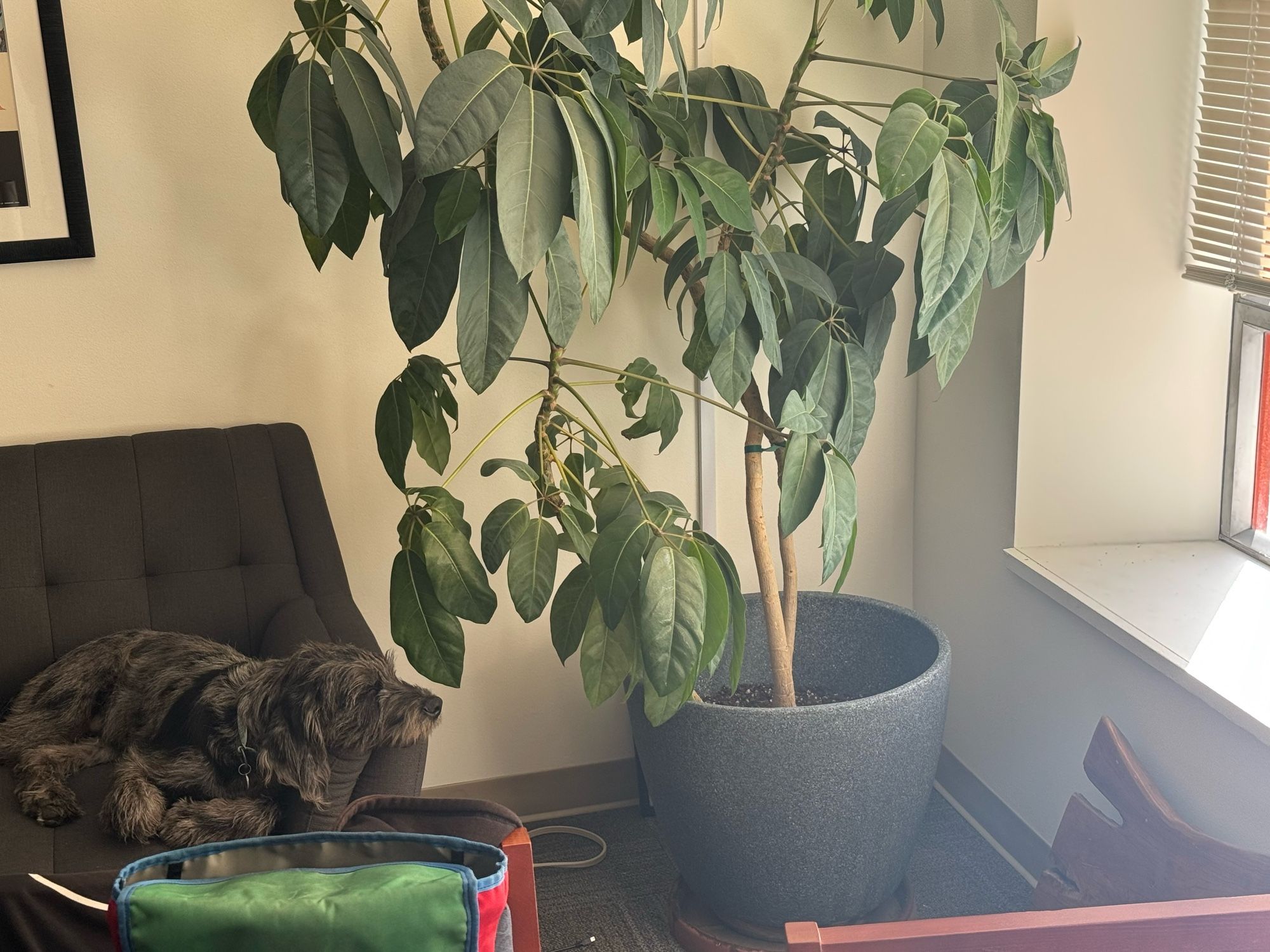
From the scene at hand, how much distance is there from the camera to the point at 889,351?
2.51m

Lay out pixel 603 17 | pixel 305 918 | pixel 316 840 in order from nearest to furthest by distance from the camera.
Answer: pixel 305 918 < pixel 316 840 < pixel 603 17

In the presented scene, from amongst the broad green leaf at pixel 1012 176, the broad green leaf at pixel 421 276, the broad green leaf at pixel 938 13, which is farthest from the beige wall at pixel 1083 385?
the broad green leaf at pixel 421 276

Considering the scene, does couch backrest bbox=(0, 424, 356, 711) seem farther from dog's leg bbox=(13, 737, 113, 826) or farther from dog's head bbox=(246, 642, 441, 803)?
dog's head bbox=(246, 642, 441, 803)

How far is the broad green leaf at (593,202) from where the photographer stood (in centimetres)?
110

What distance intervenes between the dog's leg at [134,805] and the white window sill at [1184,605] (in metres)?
1.51

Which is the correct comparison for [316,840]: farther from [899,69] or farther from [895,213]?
[899,69]

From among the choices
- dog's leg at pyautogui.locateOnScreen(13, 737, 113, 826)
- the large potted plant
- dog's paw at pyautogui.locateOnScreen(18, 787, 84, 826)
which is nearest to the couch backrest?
dog's leg at pyautogui.locateOnScreen(13, 737, 113, 826)

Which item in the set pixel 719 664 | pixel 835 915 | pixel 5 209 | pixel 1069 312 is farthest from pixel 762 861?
pixel 5 209

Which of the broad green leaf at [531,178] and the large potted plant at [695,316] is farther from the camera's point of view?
the large potted plant at [695,316]

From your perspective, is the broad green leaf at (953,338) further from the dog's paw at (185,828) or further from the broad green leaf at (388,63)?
the dog's paw at (185,828)

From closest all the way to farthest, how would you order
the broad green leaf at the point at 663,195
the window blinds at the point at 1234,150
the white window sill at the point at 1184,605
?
the broad green leaf at the point at 663,195, the white window sill at the point at 1184,605, the window blinds at the point at 1234,150

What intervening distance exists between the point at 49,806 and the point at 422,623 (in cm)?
70

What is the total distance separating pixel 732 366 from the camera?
166 cm

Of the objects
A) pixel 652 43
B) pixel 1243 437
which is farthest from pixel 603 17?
pixel 1243 437
